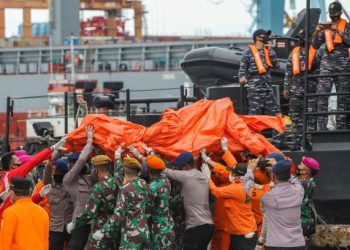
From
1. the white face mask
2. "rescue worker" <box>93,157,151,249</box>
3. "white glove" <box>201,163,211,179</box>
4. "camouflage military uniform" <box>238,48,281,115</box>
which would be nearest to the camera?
"rescue worker" <box>93,157,151,249</box>

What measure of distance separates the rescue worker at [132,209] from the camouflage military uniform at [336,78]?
2.57 m

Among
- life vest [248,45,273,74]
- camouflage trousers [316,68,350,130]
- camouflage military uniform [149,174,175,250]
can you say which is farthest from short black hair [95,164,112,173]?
life vest [248,45,273,74]

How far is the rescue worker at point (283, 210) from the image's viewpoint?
10188 mm

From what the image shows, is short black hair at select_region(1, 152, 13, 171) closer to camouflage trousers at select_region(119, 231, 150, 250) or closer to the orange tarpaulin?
the orange tarpaulin

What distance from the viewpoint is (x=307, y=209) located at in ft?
37.3

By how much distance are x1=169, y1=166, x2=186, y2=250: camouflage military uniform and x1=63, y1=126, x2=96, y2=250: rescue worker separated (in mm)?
938

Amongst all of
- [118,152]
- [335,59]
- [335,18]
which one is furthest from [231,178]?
[335,18]

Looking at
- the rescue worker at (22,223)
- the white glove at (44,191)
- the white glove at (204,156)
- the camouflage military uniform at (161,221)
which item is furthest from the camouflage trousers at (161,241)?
the rescue worker at (22,223)

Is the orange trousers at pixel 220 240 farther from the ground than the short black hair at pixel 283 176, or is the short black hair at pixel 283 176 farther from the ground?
the short black hair at pixel 283 176

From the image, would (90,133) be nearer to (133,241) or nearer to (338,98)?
(133,241)

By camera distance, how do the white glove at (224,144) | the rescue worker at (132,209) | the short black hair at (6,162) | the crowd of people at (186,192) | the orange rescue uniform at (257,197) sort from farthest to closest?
the short black hair at (6,162) → the white glove at (224,144) → the orange rescue uniform at (257,197) → the rescue worker at (132,209) → the crowd of people at (186,192)

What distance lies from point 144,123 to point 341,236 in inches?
151

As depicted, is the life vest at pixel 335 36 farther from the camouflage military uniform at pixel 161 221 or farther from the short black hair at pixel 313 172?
the camouflage military uniform at pixel 161 221

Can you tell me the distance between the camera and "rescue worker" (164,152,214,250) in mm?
11453
